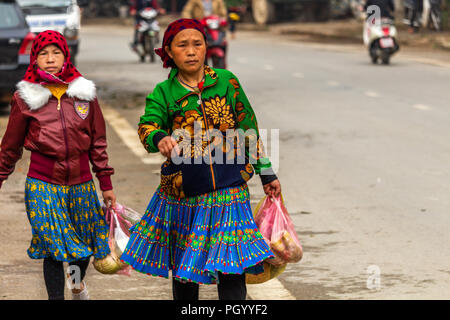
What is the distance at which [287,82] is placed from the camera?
18.7 m

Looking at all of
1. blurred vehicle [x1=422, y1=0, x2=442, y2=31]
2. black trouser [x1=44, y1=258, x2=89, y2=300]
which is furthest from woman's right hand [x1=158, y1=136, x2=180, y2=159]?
blurred vehicle [x1=422, y1=0, x2=442, y2=31]

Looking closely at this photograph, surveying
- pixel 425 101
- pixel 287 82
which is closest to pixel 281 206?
pixel 425 101

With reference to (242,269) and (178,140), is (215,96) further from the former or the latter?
(242,269)

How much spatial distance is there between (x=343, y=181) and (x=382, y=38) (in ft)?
39.5

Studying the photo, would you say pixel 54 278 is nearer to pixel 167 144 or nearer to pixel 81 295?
pixel 81 295

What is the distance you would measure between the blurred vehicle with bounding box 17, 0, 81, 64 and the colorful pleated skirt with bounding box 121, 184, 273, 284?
51.1ft

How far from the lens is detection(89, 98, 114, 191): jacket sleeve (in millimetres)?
5531

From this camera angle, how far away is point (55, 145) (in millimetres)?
5395

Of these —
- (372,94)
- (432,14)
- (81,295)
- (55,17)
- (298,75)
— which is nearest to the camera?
(81,295)

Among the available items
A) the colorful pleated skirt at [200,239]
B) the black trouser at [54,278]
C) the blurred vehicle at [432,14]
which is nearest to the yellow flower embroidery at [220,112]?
the colorful pleated skirt at [200,239]

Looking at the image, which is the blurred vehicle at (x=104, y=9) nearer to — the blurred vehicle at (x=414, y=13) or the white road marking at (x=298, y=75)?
the blurred vehicle at (x=414, y=13)

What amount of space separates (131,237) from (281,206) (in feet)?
A: 2.37

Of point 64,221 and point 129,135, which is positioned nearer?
point 64,221

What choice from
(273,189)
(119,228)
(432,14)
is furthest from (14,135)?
(432,14)
